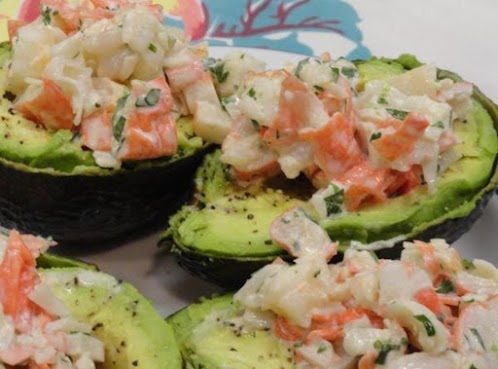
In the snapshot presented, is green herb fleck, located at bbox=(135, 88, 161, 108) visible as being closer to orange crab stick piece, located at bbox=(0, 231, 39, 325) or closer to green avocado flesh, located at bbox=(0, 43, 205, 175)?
green avocado flesh, located at bbox=(0, 43, 205, 175)

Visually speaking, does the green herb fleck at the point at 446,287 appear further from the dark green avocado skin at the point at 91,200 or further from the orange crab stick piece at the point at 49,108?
the orange crab stick piece at the point at 49,108

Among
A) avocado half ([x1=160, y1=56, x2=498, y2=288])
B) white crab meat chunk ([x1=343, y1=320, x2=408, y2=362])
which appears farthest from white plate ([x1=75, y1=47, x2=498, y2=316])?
white crab meat chunk ([x1=343, y1=320, x2=408, y2=362])

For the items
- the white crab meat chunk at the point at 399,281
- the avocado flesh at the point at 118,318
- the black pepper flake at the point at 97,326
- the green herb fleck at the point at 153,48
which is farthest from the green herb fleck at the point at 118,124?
the white crab meat chunk at the point at 399,281

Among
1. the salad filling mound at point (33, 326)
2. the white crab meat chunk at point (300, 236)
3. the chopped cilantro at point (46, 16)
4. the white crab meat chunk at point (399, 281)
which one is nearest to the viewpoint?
the salad filling mound at point (33, 326)

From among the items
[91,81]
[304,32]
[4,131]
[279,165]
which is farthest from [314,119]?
[304,32]

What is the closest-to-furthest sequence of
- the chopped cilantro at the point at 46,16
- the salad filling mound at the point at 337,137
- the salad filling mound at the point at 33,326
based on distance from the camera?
the salad filling mound at the point at 33,326 < the salad filling mound at the point at 337,137 < the chopped cilantro at the point at 46,16

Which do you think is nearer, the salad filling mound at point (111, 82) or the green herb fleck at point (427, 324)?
the green herb fleck at point (427, 324)

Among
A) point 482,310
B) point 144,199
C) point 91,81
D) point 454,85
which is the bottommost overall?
point 144,199

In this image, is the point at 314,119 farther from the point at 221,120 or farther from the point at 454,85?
the point at 454,85

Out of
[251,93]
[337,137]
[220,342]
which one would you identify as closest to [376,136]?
[337,137]
